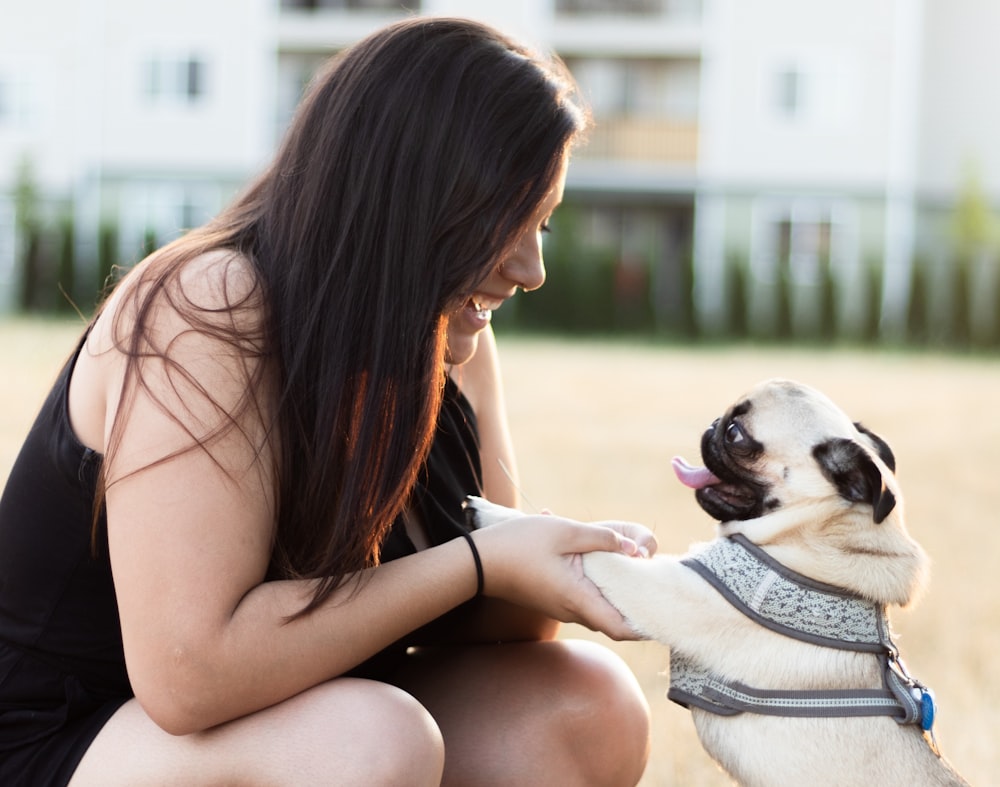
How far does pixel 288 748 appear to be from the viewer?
190cm

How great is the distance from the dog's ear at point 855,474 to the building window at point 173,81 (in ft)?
82.1

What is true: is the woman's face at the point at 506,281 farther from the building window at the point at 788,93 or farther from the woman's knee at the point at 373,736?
the building window at the point at 788,93

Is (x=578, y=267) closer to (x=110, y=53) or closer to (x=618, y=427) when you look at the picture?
(x=110, y=53)

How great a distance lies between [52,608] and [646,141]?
81.9 feet

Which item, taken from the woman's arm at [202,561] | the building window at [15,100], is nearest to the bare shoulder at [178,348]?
the woman's arm at [202,561]

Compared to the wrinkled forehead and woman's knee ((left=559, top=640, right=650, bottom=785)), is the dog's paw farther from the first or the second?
the wrinkled forehead

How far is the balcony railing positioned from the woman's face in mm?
23720

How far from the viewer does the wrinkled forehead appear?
8.39 feet

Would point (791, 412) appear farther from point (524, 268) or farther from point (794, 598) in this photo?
point (524, 268)

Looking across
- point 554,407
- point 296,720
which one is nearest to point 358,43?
point 296,720

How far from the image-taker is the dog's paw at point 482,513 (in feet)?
8.21

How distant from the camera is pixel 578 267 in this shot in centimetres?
2256

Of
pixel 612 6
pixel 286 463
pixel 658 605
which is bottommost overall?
pixel 658 605

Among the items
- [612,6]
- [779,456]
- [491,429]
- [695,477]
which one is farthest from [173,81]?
[779,456]
